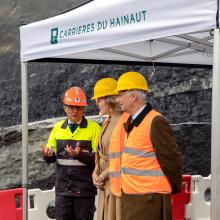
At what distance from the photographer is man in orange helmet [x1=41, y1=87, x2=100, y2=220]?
503 cm

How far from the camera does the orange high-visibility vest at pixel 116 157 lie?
4113 mm

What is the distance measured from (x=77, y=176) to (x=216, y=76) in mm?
2151

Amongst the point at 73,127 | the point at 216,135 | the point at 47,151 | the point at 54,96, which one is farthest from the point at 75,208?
the point at 54,96

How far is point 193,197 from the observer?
6793mm

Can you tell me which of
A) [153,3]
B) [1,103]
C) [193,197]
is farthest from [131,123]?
[1,103]

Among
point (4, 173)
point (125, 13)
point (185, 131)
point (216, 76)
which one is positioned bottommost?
point (4, 173)

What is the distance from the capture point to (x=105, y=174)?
4379mm

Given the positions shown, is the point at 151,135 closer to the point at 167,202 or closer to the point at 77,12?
the point at 167,202

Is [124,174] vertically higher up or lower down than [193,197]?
higher up

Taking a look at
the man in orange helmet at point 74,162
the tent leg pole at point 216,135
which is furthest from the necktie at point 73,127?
the tent leg pole at point 216,135

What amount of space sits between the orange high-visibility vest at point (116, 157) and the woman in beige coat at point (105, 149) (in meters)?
0.17

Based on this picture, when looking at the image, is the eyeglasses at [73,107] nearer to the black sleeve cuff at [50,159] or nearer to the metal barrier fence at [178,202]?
the black sleeve cuff at [50,159]

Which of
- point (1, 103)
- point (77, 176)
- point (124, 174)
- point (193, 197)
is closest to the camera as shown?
point (124, 174)

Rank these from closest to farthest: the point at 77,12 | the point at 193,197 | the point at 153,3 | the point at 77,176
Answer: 1. the point at 153,3
2. the point at 77,12
3. the point at 77,176
4. the point at 193,197
